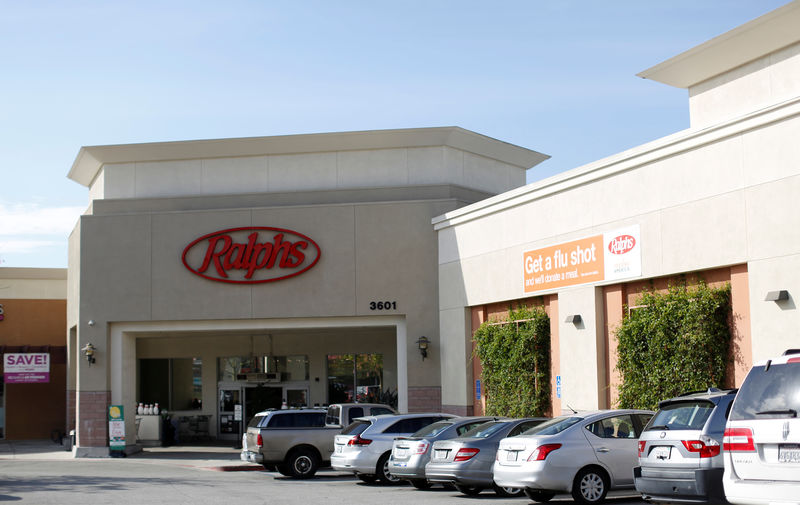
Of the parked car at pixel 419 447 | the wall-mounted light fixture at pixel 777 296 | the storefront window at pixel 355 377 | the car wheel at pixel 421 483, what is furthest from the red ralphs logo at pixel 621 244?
the storefront window at pixel 355 377

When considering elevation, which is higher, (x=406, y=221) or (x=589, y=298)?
(x=406, y=221)

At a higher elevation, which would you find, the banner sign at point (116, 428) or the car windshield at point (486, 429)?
the car windshield at point (486, 429)

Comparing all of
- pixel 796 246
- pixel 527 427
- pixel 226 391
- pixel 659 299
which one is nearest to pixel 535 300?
pixel 659 299

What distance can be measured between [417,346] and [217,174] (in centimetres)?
882

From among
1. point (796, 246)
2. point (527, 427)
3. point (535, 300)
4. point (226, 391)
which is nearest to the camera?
point (796, 246)

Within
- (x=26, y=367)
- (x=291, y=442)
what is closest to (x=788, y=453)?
(x=291, y=442)

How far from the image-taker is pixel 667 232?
734 inches

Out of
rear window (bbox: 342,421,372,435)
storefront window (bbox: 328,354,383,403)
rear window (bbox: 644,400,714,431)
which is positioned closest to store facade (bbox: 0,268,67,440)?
storefront window (bbox: 328,354,383,403)

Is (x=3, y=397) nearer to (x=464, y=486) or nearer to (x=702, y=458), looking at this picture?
(x=464, y=486)

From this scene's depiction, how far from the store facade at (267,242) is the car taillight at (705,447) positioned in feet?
55.4

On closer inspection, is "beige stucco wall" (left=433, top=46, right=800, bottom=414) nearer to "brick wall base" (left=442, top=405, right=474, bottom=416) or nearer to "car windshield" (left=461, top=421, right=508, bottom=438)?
"brick wall base" (left=442, top=405, right=474, bottom=416)

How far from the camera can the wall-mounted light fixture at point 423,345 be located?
27.8 metres

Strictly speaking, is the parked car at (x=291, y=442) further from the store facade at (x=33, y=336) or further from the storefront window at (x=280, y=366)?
the store facade at (x=33, y=336)

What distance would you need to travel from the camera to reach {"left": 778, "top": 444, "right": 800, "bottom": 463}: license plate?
8852mm
